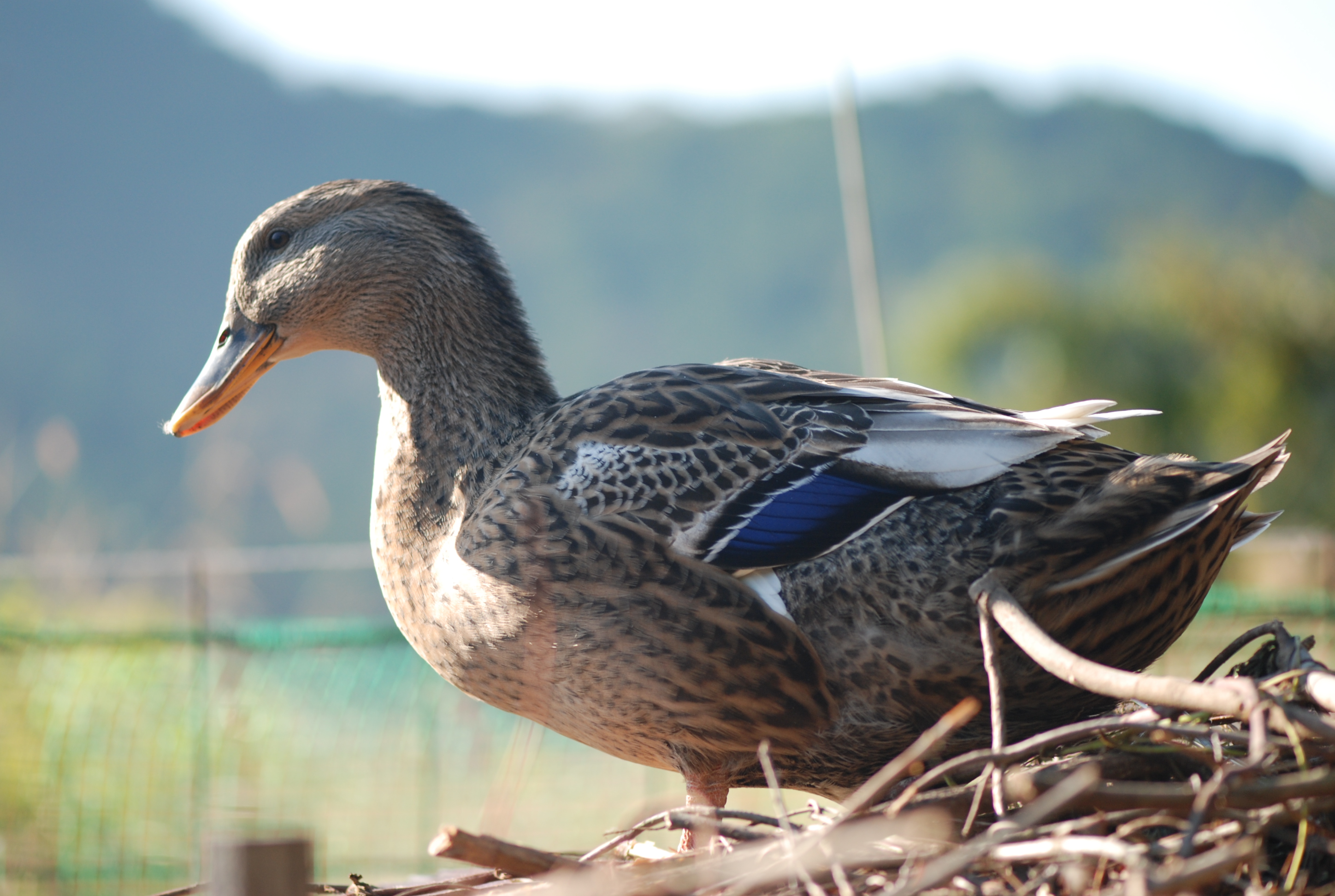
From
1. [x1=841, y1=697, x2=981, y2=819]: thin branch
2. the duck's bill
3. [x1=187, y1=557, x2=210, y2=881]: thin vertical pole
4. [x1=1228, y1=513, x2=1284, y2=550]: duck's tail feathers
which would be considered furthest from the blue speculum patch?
[x1=187, y1=557, x2=210, y2=881]: thin vertical pole

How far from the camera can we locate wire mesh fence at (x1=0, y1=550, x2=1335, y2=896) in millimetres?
5895

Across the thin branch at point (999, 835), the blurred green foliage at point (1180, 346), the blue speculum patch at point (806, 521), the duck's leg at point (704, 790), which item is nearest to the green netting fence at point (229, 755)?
the duck's leg at point (704, 790)

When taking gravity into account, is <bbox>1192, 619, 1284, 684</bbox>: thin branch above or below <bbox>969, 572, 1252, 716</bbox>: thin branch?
below

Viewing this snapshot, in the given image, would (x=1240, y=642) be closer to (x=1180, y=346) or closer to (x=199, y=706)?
(x=199, y=706)

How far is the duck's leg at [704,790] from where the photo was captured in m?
2.68

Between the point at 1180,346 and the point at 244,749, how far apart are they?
1570 cm

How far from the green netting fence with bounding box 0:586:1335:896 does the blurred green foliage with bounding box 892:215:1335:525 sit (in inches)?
350

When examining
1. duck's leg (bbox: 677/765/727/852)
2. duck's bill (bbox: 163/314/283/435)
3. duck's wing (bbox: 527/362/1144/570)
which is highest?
duck's bill (bbox: 163/314/283/435)

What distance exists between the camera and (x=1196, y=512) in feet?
7.48

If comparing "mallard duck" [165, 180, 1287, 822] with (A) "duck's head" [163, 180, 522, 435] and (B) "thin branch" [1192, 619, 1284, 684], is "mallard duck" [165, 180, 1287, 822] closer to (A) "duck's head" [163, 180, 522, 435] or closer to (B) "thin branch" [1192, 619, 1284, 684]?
(B) "thin branch" [1192, 619, 1284, 684]

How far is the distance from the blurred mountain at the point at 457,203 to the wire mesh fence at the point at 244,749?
2931 centimetres

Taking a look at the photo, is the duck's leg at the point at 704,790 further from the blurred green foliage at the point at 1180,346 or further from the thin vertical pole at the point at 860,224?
the blurred green foliage at the point at 1180,346

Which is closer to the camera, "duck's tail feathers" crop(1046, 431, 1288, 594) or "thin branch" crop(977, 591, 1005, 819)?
"thin branch" crop(977, 591, 1005, 819)

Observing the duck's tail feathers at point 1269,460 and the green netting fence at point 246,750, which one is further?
the green netting fence at point 246,750
